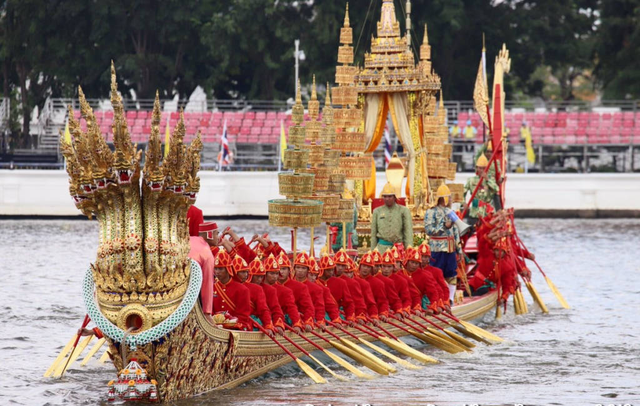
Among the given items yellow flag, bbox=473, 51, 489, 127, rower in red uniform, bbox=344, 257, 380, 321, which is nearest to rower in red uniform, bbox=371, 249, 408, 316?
rower in red uniform, bbox=344, 257, 380, 321

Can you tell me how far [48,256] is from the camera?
90.6 feet

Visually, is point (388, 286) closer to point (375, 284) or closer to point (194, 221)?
point (375, 284)

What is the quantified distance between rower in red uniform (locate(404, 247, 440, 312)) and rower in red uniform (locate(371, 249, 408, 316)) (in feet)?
1.71

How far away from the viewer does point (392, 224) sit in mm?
17188

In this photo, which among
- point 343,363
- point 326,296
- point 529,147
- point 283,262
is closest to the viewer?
point 283,262

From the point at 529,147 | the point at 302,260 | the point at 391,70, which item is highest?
the point at 391,70

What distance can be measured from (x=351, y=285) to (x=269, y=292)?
1.74m

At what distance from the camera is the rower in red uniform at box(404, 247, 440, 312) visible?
1616 cm

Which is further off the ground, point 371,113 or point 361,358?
point 371,113

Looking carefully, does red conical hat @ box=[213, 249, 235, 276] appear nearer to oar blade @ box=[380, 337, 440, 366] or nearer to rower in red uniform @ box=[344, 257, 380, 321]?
rower in red uniform @ box=[344, 257, 380, 321]

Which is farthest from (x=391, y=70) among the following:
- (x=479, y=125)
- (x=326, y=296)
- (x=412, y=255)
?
(x=479, y=125)

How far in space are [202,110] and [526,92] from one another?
1309 cm

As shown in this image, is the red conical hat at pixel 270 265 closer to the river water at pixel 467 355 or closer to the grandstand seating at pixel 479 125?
the river water at pixel 467 355

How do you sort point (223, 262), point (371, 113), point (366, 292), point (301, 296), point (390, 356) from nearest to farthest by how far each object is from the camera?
point (223, 262), point (301, 296), point (390, 356), point (366, 292), point (371, 113)
